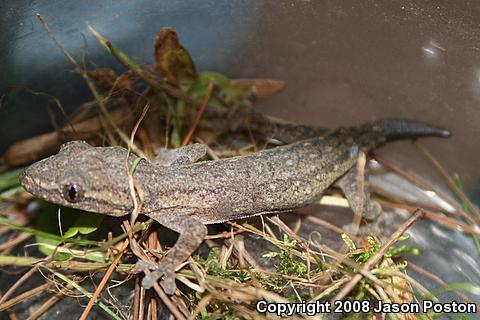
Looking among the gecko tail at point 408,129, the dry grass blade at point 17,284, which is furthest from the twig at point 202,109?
the dry grass blade at point 17,284

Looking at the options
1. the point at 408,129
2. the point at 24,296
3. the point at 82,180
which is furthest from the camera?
the point at 408,129

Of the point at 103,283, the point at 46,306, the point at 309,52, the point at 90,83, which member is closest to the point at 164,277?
the point at 103,283

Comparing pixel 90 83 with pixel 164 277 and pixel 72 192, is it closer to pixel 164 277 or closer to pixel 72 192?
pixel 72 192

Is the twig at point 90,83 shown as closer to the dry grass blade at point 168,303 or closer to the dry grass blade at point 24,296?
the dry grass blade at point 168,303

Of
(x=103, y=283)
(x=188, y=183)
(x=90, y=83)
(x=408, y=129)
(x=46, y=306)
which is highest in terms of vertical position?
(x=90, y=83)

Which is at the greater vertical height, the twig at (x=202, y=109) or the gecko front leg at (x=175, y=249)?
the twig at (x=202, y=109)

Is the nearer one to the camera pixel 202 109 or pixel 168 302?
pixel 168 302

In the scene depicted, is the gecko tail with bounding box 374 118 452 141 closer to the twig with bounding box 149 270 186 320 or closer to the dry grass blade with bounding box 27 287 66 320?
the twig with bounding box 149 270 186 320

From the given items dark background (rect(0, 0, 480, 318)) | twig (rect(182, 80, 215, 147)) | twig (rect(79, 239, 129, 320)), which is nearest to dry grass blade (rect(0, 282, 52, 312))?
twig (rect(79, 239, 129, 320))
